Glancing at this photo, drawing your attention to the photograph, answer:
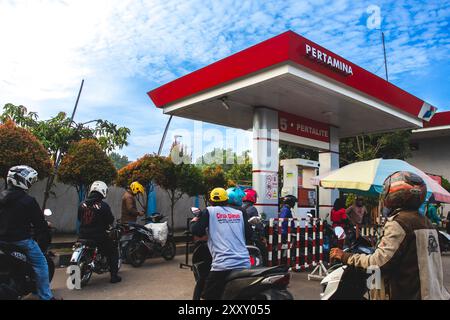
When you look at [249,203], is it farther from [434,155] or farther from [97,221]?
[434,155]

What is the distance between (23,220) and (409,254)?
13.3 ft

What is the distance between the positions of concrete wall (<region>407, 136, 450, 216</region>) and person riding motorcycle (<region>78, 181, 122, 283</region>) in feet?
77.5

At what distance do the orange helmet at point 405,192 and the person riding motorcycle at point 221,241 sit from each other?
1.66 m

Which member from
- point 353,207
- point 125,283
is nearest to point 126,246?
point 125,283

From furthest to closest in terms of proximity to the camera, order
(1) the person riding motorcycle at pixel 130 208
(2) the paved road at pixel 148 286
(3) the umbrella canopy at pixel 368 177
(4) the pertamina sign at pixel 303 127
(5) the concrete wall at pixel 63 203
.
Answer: (5) the concrete wall at pixel 63 203 → (4) the pertamina sign at pixel 303 127 → (1) the person riding motorcycle at pixel 130 208 → (3) the umbrella canopy at pixel 368 177 → (2) the paved road at pixel 148 286

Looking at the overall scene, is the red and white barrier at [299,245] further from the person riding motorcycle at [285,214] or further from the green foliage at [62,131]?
the green foliage at [62,131]

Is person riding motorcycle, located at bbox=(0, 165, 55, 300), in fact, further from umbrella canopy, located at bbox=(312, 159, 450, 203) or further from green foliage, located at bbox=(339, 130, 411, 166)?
green foliage, located at bbox=(339, 130, 411, 166)

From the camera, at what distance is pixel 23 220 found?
4.45 meters

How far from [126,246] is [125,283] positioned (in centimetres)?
147

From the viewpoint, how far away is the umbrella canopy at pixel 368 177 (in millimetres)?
6773

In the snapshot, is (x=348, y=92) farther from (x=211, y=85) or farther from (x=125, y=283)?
(x=125, y=283)

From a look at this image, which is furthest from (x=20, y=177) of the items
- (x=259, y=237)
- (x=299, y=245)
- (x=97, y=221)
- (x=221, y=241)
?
(x=299, y=245)

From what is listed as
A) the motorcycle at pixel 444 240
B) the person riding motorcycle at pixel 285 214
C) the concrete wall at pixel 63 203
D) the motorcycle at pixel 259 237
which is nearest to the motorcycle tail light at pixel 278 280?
the motorcycle at pixel 259 237

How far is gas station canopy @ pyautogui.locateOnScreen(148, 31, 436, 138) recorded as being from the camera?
7680mm
